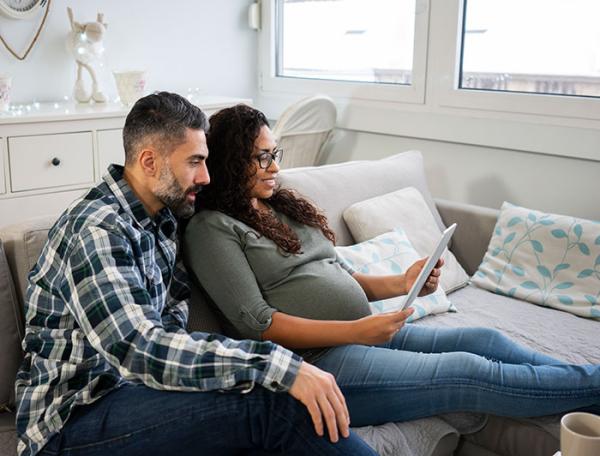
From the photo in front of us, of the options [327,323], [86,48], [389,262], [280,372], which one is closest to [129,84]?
[86,48]

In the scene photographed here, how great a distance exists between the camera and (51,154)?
2934mm

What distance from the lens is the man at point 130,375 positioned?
4.37 feet

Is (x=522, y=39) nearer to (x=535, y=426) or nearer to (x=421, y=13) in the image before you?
(x=421, y=13)

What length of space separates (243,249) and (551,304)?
1.11m

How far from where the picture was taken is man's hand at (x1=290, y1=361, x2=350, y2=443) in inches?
51.9

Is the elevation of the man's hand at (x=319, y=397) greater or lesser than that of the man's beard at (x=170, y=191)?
lesser

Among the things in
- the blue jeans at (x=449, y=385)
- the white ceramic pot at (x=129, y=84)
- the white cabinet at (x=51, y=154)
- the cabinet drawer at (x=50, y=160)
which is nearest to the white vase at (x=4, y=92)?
the white cabinet at (x=51, y=154)

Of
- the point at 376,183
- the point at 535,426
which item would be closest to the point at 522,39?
the point at 376,183

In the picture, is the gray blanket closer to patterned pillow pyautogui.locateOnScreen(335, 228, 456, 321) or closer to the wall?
patterned pillow pyautogui.locateOnScreen(335, 228, 456, 321)

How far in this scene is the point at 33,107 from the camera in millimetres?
3184

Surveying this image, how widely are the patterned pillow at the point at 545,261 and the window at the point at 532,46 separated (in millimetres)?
612

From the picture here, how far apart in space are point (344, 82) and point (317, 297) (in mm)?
2032

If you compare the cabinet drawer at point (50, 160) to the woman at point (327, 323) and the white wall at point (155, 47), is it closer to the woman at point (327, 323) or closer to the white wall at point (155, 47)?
the white wall at point (155, 47)

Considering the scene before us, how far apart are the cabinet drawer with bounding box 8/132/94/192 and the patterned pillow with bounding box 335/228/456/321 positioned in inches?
51.4
